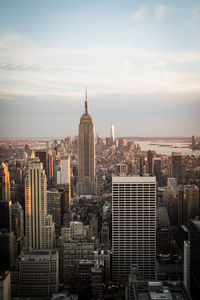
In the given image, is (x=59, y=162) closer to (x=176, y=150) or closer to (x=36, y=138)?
(x=36, y=138)

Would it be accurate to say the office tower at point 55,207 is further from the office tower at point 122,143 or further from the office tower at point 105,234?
the office tower at point 122,143

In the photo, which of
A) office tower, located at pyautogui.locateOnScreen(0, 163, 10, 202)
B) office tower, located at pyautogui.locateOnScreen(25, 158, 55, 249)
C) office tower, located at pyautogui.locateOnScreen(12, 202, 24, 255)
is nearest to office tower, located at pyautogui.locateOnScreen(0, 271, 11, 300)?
office tower, located at pyautogui.locateOnScreen(12, 202, 24, 255)

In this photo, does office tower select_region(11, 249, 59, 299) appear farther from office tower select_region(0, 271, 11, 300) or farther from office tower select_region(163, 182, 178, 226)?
office tower select_region(163, 182, 178, 226)

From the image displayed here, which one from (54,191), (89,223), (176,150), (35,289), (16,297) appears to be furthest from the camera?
(54,191)

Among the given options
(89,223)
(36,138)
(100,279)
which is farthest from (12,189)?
(100,279)

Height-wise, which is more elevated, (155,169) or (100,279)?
(155,169)

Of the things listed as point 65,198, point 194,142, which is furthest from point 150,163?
point 65,198
